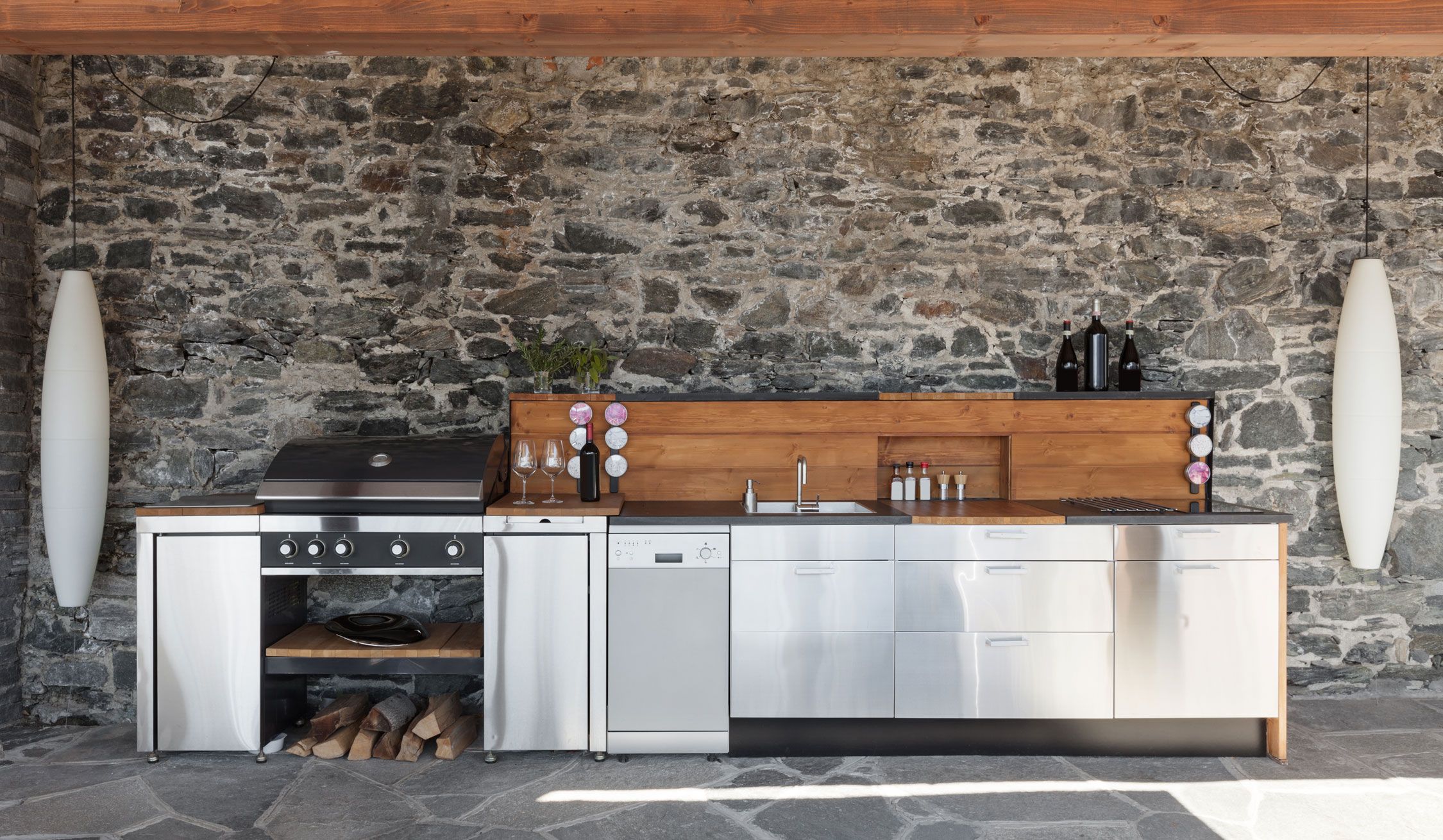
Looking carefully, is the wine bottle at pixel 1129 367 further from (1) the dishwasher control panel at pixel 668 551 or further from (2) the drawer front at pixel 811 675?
(1) the dishwasher control panel at pixel 668 551

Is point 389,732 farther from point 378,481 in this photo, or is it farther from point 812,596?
point 812,596

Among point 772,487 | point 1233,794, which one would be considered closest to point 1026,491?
point 772,487

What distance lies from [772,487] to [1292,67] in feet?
10.8

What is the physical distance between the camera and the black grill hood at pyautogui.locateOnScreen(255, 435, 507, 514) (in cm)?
353

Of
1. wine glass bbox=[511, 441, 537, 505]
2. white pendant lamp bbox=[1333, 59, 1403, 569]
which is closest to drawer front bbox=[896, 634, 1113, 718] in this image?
white pendant lamp bbox=[1333, 59, 1403, 569]

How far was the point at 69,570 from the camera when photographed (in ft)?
12.4

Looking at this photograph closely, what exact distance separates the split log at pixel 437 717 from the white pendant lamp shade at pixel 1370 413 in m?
4.22

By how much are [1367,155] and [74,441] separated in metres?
6.16

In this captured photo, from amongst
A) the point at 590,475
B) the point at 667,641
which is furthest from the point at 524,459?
the point at 667,641

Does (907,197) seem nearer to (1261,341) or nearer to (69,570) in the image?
(1261,341)

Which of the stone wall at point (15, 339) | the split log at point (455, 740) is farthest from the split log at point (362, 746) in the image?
the stone wall at point (15, 339)

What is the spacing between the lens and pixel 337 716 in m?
3.70

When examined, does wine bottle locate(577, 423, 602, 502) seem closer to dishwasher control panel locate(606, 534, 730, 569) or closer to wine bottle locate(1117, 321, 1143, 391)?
dishwasher control panel locate(606, 534, 730, 569)

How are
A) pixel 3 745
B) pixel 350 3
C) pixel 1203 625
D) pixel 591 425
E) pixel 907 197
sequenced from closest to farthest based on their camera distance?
pixel 350 3, pixel 1203 625, pixel 3 745, pixel 591 425, pixel 907 197
